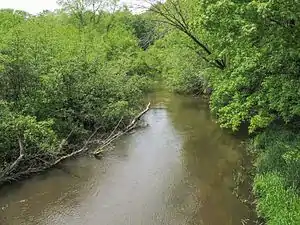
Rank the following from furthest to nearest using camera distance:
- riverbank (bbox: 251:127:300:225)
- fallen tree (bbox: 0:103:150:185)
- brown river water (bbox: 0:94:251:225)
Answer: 1. fallen tree (bbox: 0:103:150:185)
2. brown river water (bbox: 0:94:251:225)
3. riverbank (bbox: 251:127:300:225)

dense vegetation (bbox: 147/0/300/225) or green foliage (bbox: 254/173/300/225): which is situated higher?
dense vegetation (bbox: 147/0/300/225)

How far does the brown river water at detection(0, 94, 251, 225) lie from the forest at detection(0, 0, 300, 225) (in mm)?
1014

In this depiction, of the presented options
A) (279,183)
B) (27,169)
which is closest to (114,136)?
(27,169)

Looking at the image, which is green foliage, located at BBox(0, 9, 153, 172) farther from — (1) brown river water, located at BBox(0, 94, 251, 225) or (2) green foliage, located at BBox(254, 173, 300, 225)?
(2) green foliage, located at BBox(254, 173, 300, 225)

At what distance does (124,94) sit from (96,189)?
31.0 feet

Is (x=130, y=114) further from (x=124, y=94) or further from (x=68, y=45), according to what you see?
(x=68, y=45)

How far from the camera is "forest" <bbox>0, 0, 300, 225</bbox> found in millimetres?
10281

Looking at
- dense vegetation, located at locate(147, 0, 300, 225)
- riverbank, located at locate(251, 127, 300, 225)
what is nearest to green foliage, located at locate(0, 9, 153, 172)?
dense vegetation, located at locate(147, 0, 300, 225)

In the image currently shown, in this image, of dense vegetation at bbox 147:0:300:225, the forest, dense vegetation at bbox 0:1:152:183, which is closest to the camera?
dense vegetation at bbox 147:0:300:225

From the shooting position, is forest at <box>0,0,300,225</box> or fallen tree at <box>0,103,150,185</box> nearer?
forest at <box>0,0,300,225</box>

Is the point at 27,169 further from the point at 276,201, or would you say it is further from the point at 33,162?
the point at 276,201

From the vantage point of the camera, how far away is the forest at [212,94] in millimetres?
10281

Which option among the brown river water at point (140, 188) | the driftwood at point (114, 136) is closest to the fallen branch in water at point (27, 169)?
the brown river water at point (140, 188)

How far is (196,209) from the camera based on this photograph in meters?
11.2
